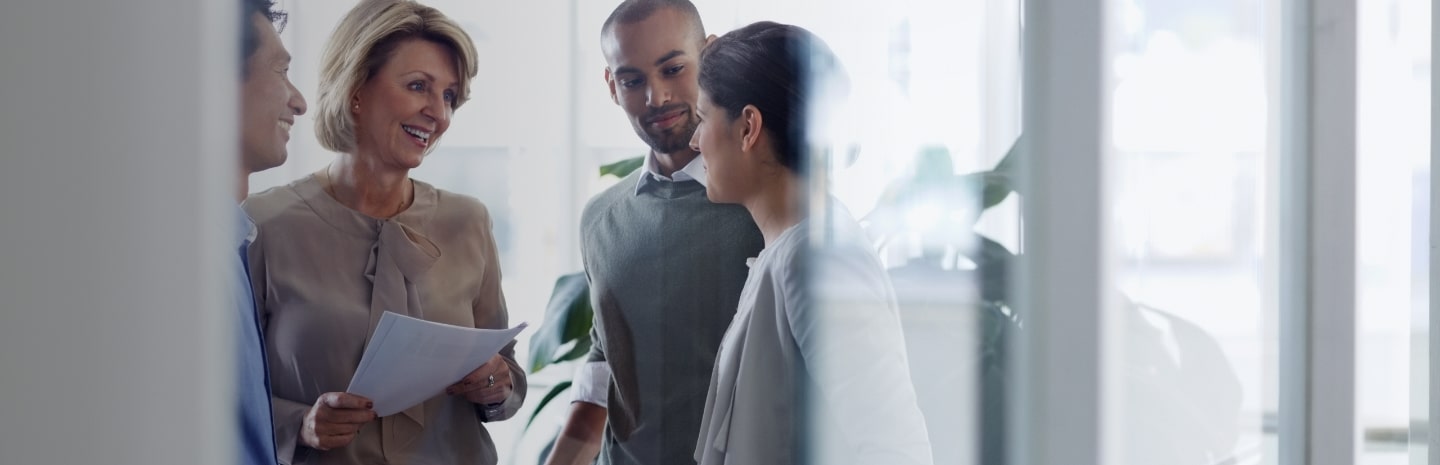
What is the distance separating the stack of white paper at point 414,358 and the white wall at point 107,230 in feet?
2.16

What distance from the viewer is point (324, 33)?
0.98 meters

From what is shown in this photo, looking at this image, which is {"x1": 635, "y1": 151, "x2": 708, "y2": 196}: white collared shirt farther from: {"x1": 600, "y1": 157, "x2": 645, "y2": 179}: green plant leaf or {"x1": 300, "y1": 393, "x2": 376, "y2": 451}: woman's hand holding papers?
{"x1": 300, "y1": 393, "x2": 376, "y2": 451}: woman's hand holding papers

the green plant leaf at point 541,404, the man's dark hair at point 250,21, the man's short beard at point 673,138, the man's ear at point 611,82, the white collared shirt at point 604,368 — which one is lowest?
the green plant leaf at point 541,404

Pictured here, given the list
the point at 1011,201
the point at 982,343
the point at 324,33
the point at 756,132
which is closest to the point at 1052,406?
the point at 982,343

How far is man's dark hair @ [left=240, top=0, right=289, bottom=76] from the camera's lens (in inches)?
36.3

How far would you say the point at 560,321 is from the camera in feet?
3.53

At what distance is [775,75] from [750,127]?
0.06m

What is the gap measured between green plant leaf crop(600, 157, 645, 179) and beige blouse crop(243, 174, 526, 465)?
128mm

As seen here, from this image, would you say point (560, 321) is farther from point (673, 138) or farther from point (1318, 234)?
point (1318, 234)

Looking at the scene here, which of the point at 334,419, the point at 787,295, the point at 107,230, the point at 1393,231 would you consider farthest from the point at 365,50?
the point at 1393,231

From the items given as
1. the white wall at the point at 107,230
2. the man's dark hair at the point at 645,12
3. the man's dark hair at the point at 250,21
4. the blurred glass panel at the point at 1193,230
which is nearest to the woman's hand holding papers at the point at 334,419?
the man's dark hair at the point at 250,21

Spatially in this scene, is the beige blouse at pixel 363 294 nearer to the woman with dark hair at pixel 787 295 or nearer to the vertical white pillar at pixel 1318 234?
the woman with dark hair at pixel 787 295

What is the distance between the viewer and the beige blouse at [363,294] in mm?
981

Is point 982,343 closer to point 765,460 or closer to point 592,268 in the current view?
point 765,460
